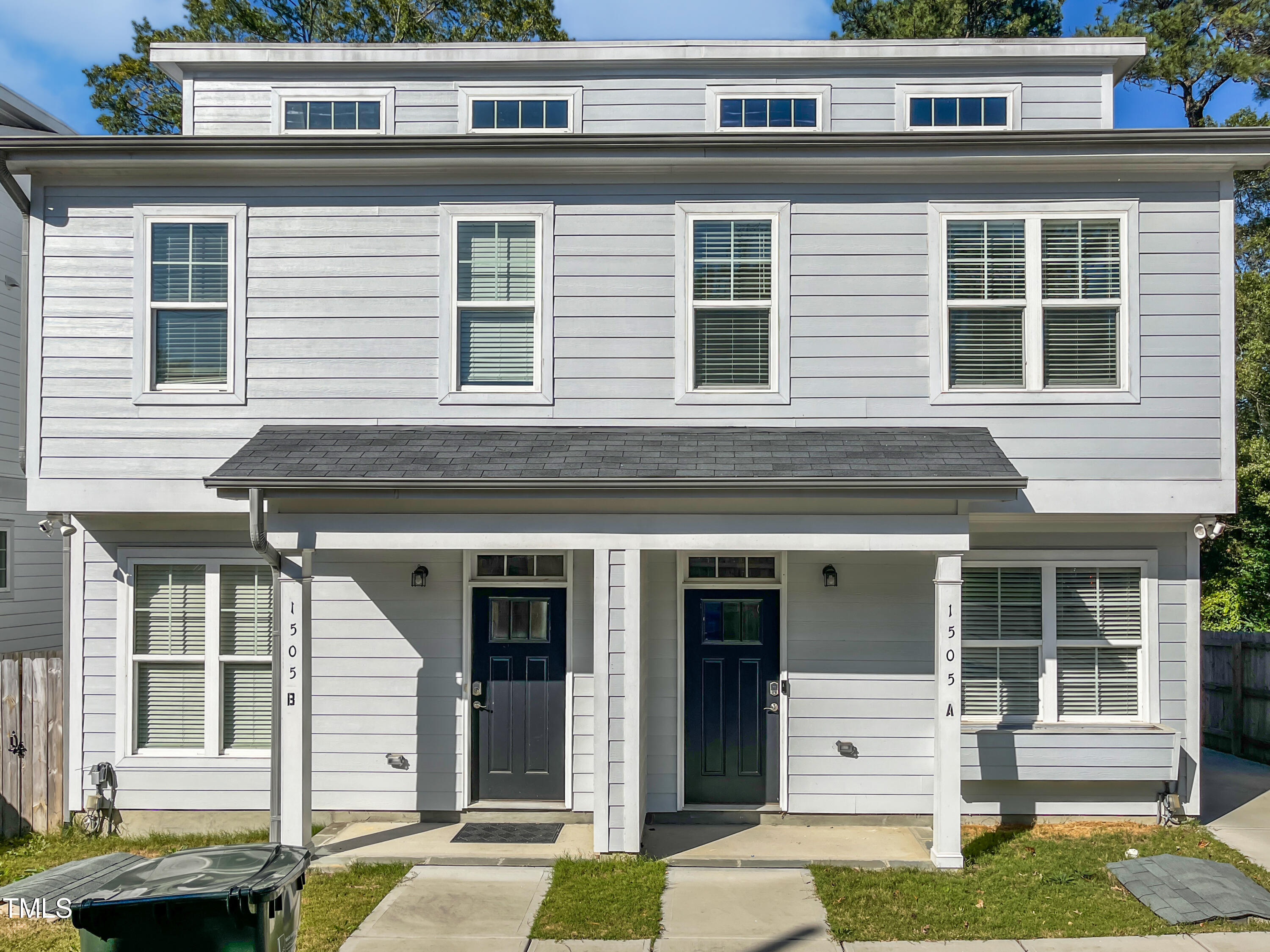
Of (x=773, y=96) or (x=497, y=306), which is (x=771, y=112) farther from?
(x=497, y=306)

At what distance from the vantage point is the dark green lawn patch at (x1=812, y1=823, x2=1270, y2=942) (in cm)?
547

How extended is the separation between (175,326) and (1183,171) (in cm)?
894

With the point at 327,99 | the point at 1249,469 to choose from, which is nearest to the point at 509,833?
the point at 327,99

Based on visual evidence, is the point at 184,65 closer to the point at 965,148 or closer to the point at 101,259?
the point at 101,259

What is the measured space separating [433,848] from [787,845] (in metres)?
2.89

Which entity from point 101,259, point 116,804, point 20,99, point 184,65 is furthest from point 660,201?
point 20,99

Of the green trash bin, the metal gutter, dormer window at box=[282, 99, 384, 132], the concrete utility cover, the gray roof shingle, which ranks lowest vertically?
the concrete utility cover

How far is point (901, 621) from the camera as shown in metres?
7.45

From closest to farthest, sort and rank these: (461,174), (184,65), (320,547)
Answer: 1. (320,547)
2. (461,174)
3. (184,65)

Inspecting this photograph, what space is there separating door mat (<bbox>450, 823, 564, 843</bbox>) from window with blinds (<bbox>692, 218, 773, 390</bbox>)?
4070mm

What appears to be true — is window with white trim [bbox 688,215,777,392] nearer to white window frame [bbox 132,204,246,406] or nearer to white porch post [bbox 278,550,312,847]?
white porch post [bbox 278,550,312,847]

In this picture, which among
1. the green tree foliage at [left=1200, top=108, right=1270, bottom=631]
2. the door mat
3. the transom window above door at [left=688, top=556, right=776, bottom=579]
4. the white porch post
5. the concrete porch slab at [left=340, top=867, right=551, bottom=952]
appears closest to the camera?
the concrete porch slab at [left=340, top=867, right=551, bottom=952]

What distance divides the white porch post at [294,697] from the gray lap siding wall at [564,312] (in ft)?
5.12

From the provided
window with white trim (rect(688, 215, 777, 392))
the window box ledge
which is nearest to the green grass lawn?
window with white trim (rect(688, 215, 777, 392))
